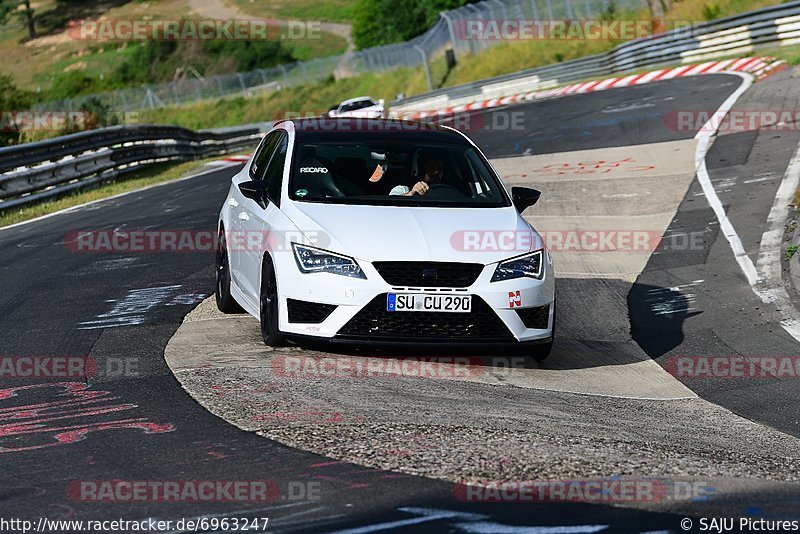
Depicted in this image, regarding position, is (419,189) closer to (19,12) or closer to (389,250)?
(389,250)

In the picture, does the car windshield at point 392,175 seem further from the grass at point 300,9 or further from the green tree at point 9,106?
the grass at point 300,9

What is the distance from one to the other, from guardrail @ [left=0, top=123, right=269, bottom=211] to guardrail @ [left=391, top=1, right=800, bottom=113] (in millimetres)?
14665

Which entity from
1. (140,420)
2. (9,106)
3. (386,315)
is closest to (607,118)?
(9,106)

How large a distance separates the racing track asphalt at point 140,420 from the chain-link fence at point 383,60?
34.1 meters

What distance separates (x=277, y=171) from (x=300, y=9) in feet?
435

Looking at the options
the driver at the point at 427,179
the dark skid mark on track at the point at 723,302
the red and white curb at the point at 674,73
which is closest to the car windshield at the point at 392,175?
the driver at the point at 427,179

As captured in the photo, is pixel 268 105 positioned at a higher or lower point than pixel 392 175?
lower

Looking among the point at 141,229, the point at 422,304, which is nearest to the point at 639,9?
the point at 141,229

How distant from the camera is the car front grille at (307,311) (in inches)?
316

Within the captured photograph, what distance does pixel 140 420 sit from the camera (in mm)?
6430

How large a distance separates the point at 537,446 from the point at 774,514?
135cm

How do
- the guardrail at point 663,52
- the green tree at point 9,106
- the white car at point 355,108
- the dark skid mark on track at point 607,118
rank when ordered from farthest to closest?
the white car at point 355,108
the guardrail at point 663,52
the green tree at point 9,106
the dark skid mark on track at point 607,118

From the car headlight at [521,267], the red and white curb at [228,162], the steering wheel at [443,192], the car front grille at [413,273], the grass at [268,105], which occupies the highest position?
the steering wheel at [443,192]

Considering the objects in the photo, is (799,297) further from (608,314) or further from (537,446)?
(537,446)
